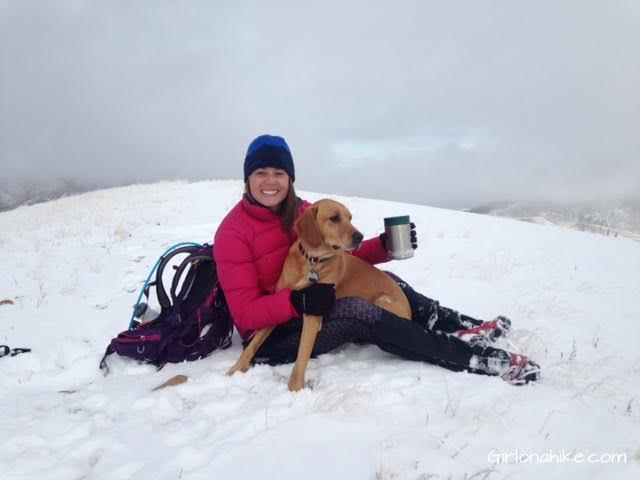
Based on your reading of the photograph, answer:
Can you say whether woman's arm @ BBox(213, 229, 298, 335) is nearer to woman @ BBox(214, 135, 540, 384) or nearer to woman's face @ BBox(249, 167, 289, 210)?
woman @ BBox(214, 135, 540, 384)

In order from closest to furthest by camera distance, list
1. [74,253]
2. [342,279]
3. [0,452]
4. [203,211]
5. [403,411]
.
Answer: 1. [0,452]
2. [403,411]
3. [342,279]
4. [74,253]
5. [203,211]

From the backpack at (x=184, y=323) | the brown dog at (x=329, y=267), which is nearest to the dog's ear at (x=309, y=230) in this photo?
the brown dog at (x=329, y=267)

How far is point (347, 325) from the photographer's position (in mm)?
2957

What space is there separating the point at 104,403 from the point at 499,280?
16.9 ft

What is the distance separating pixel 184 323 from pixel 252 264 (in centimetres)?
83

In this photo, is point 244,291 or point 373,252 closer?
point 244,291

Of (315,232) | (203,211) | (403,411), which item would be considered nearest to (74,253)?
(203,211)

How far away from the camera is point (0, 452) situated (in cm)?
207

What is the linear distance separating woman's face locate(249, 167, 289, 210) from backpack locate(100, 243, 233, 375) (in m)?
0.74

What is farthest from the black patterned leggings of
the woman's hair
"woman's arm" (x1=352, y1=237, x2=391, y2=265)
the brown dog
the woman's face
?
the woman's face

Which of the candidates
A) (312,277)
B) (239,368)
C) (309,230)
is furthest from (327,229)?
(239,368)

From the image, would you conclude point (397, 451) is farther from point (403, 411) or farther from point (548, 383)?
point (548, 383)

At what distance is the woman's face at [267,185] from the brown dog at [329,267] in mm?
333

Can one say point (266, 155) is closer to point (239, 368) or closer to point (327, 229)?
point (327, 229)
